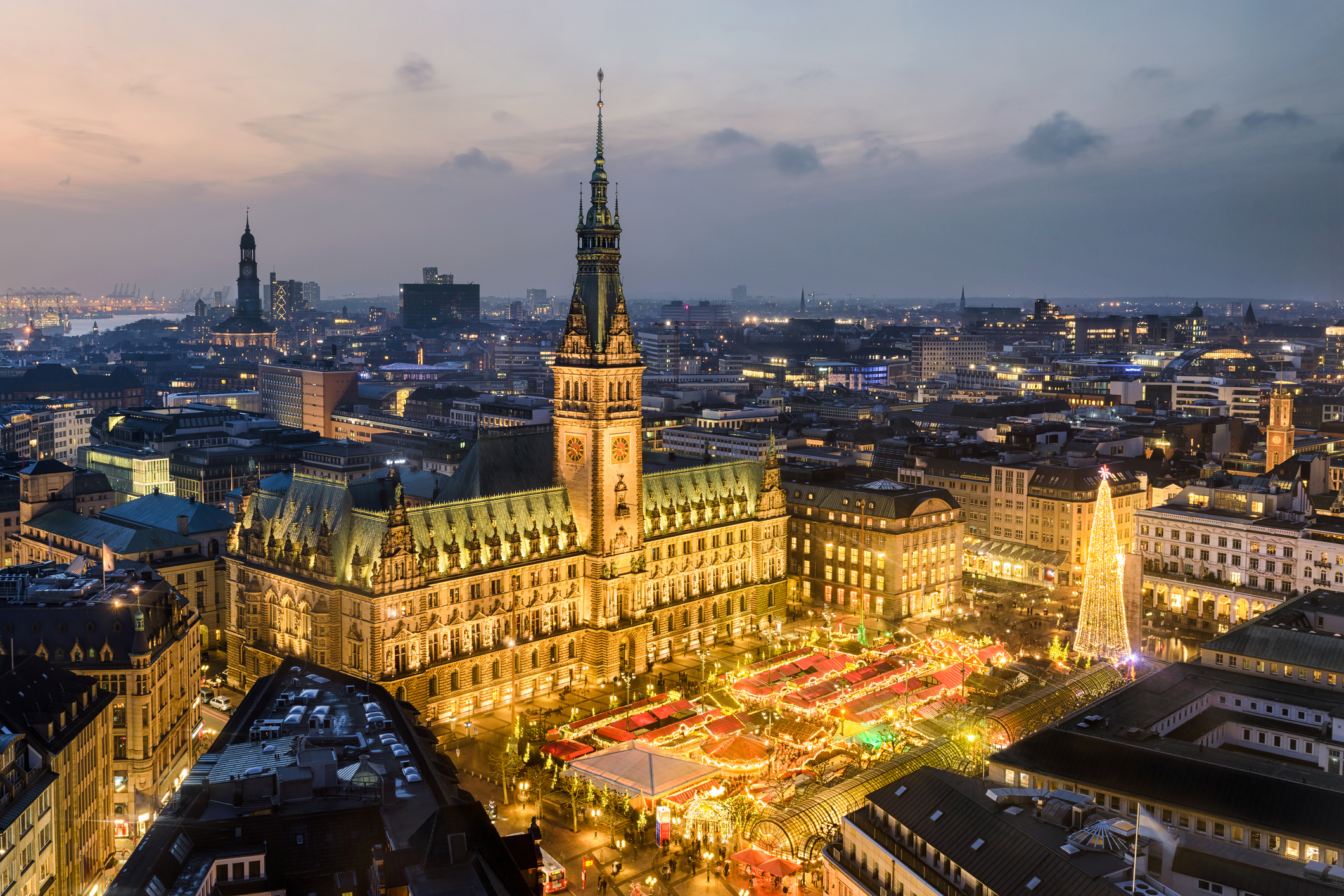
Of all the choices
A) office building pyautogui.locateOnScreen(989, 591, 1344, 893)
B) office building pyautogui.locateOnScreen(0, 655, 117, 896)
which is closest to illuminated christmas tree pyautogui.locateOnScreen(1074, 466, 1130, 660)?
office building pyautogui.locateOnScreen(989, 591, 1344, 893)

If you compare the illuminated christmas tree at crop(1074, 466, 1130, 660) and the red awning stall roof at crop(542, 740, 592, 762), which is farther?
the illuminated christmas tree at crop(1074, 466, 1130, 660)

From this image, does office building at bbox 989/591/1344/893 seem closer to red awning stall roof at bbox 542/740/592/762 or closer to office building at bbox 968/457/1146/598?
red awning stall roof at bbox 542/740/592/762

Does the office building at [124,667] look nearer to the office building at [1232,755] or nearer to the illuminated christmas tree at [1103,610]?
the office building at [1232,755]

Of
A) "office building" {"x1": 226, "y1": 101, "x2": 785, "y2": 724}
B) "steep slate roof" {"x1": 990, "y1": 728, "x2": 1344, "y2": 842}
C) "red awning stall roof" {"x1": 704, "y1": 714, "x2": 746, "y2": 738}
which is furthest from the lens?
"office building" {"x1": 226, "y1": 101, "x2": 785, "y2": 724}

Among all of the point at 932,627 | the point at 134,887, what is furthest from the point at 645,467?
the point at 134,887

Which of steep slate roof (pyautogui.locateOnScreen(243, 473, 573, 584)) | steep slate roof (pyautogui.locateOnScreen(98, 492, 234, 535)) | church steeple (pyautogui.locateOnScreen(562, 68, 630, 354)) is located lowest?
steep slate roof (pyautogui.locateOnScreen(98, 492, 234, 535))

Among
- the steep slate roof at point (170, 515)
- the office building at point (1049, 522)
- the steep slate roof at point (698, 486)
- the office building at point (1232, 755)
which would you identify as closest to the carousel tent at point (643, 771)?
the office building at point (1232, 755)

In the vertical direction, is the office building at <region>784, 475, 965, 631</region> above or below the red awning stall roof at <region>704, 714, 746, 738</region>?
above
